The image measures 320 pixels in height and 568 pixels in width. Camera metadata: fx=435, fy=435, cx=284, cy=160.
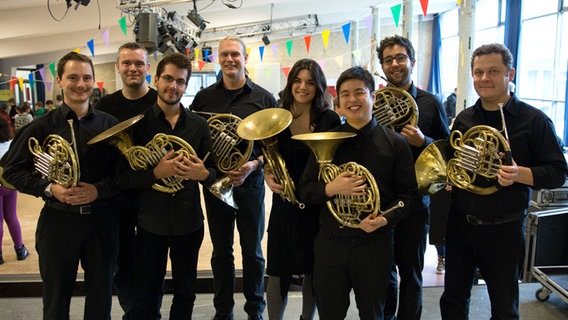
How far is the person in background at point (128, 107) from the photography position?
2.41 m

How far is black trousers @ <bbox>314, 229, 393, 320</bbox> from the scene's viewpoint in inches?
74.1

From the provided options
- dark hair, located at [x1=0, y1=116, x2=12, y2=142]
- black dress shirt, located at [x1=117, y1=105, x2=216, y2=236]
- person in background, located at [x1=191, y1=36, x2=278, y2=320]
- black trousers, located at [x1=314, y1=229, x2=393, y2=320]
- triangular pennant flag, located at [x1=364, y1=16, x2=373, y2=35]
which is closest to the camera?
black trousers, located at [x1=314, y1=229, x2=393, y2=320]

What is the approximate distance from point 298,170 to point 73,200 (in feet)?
3.53

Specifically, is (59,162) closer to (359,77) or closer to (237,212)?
(237,212)

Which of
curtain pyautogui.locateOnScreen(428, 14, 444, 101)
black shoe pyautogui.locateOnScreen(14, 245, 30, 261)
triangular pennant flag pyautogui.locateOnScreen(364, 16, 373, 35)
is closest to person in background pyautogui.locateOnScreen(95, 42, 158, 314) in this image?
black shoe pyautogui.locateOnScreen(14, 245, 30, 261)

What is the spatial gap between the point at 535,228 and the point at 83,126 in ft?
9.62

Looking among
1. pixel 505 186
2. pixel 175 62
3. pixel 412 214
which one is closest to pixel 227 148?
pixel 175 62

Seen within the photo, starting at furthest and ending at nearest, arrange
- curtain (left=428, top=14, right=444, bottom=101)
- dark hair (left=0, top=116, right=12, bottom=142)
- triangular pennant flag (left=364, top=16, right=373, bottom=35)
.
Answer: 1. curtain (left=428, top=14, right=444, bottom=101)
2. triangular pennant flag (left=364, top=16, right=373, bottom=35)
3. dark hair (left=0, top=116, right=12, bottom=142)

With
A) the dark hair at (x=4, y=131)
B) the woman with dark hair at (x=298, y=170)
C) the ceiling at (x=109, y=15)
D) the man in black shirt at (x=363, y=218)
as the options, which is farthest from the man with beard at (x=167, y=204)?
the ceiling at (x=109, y=15)

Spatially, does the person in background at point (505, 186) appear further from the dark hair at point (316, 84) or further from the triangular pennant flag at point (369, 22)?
the triangular pennant flag at point (369, 22)

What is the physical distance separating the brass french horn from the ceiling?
5379mm

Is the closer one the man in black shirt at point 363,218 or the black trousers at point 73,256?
the man in black shirt at point 363,218

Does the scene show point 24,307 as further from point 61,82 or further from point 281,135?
point 281,135

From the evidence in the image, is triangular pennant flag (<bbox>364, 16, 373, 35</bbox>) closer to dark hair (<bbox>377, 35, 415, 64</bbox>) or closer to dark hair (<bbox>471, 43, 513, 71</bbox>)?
dark hair (<bbox>377, 35, 415, 64</bbox>)
